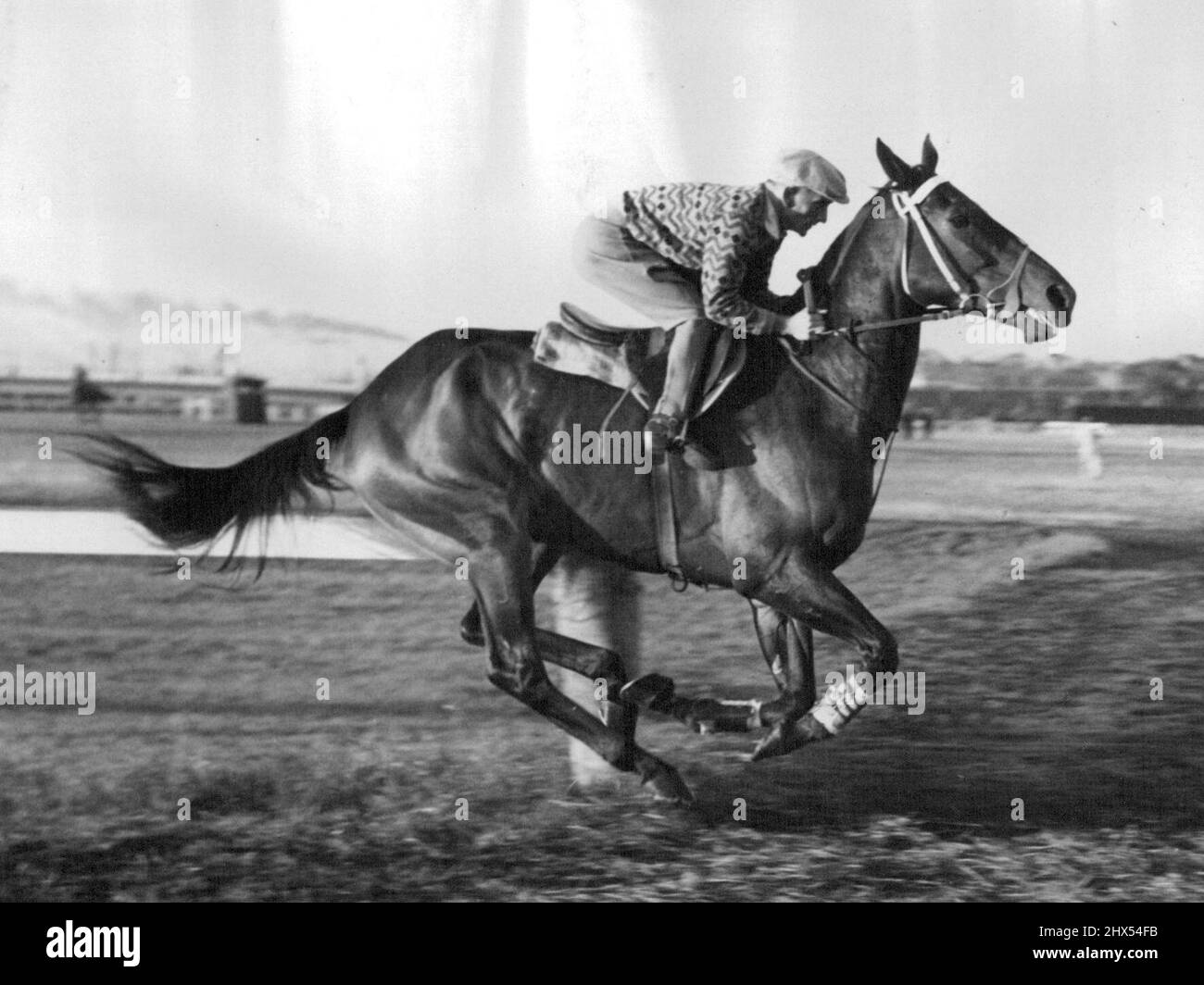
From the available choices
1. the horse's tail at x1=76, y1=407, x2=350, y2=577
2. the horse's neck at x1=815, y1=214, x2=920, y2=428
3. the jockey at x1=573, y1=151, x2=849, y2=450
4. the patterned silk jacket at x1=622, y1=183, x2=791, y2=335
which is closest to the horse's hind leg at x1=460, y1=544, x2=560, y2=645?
the jockey at x1=573, y1=151, x2=849, y2=450

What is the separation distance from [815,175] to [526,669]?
5.35ft

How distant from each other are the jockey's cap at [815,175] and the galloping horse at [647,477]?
11cm

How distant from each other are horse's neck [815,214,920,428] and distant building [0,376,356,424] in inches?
56.0

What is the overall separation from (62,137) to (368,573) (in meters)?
1.53

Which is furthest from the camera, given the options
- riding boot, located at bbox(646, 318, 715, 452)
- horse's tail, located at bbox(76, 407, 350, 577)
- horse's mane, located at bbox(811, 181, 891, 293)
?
horse's tail, located at bbox(76, 407, 350, 577)

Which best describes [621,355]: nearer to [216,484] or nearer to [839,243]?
[839,243]

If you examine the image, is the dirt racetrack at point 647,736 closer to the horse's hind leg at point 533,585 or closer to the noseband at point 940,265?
the horse's hind leg at point 533,585

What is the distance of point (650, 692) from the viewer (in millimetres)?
5152

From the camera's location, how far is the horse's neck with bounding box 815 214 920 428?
500 centimetres

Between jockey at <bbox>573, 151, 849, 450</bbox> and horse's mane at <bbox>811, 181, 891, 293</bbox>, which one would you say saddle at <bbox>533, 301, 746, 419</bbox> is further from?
horse's mane at <bbox>811, 181, 891, 293</bbox>

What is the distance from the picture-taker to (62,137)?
5.12m

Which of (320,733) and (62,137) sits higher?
(62,137)
